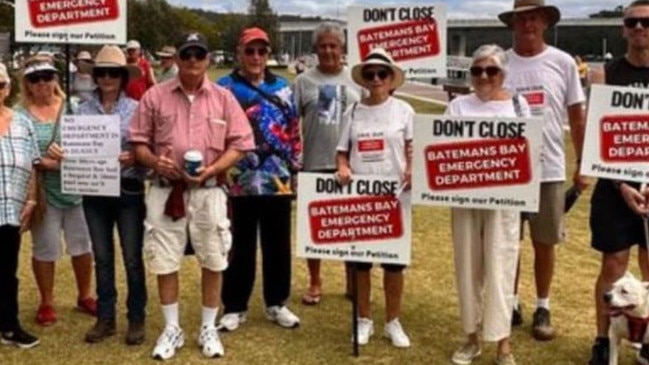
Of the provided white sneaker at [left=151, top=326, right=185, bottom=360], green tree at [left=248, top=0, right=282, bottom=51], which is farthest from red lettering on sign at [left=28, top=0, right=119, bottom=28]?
green tree at [left=248, top=0, right=282, bottom=51]

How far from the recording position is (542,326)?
604 centimetres

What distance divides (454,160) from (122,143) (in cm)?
212

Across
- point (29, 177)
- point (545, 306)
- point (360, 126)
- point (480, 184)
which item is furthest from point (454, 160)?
point (29, 177)

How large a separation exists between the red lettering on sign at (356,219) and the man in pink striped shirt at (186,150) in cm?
59

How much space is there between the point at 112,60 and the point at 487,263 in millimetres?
2686

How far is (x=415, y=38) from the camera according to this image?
19.7 feet

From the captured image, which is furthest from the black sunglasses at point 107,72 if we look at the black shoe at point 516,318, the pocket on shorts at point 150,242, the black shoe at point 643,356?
the black shoe at point 643,356

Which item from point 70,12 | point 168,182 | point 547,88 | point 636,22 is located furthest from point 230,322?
point 636,22

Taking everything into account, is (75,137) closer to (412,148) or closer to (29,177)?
(29,177)

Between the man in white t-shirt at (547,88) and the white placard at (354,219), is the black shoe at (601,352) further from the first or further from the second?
the white placard at (354,219)

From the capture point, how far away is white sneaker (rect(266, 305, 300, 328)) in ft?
20.5

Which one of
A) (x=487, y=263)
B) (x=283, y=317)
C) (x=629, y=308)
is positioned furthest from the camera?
(x=283, y=317)

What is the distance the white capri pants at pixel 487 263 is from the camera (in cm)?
521

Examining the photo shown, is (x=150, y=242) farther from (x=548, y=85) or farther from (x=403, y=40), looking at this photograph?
(x=548, y=85)
